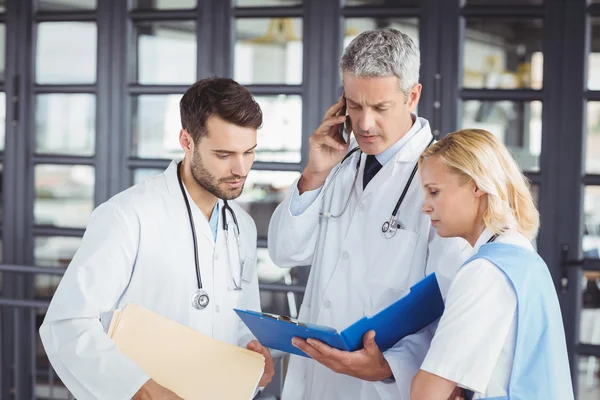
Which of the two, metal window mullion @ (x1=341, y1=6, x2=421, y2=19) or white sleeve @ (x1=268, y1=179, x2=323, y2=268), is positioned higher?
metal window mullion @ (x1=341, y1=6, x2=421, y2=19)

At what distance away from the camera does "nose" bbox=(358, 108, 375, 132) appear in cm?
208

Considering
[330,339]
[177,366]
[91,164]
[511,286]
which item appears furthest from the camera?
[91,164]

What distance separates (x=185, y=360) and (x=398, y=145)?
0.82m

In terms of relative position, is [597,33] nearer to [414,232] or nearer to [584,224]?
[584,224]

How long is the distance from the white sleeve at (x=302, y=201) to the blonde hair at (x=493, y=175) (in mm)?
597

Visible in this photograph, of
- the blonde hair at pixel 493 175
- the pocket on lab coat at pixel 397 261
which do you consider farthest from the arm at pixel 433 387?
the pocket on lab coat at pixel 397 261

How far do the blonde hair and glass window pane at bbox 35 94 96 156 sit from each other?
2.92 m

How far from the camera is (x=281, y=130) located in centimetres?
395

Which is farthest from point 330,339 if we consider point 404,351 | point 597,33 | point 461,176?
point 597,33

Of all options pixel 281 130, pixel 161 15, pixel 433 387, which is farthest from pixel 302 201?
pixel 161 15

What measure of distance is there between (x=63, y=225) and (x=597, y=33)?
2.95 meters

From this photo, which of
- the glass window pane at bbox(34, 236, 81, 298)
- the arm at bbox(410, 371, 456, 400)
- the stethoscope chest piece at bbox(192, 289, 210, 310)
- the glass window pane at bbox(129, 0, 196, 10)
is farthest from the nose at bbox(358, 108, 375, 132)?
the glass window pane at bbox(34, 236, 81, 298)

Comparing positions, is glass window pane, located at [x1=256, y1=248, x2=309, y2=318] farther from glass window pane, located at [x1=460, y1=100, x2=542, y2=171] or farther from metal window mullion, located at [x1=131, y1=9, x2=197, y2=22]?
metal window mullion, located at [x1=131, y1=9, x2=197, y2=22]

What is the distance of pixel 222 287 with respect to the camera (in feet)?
7.12
